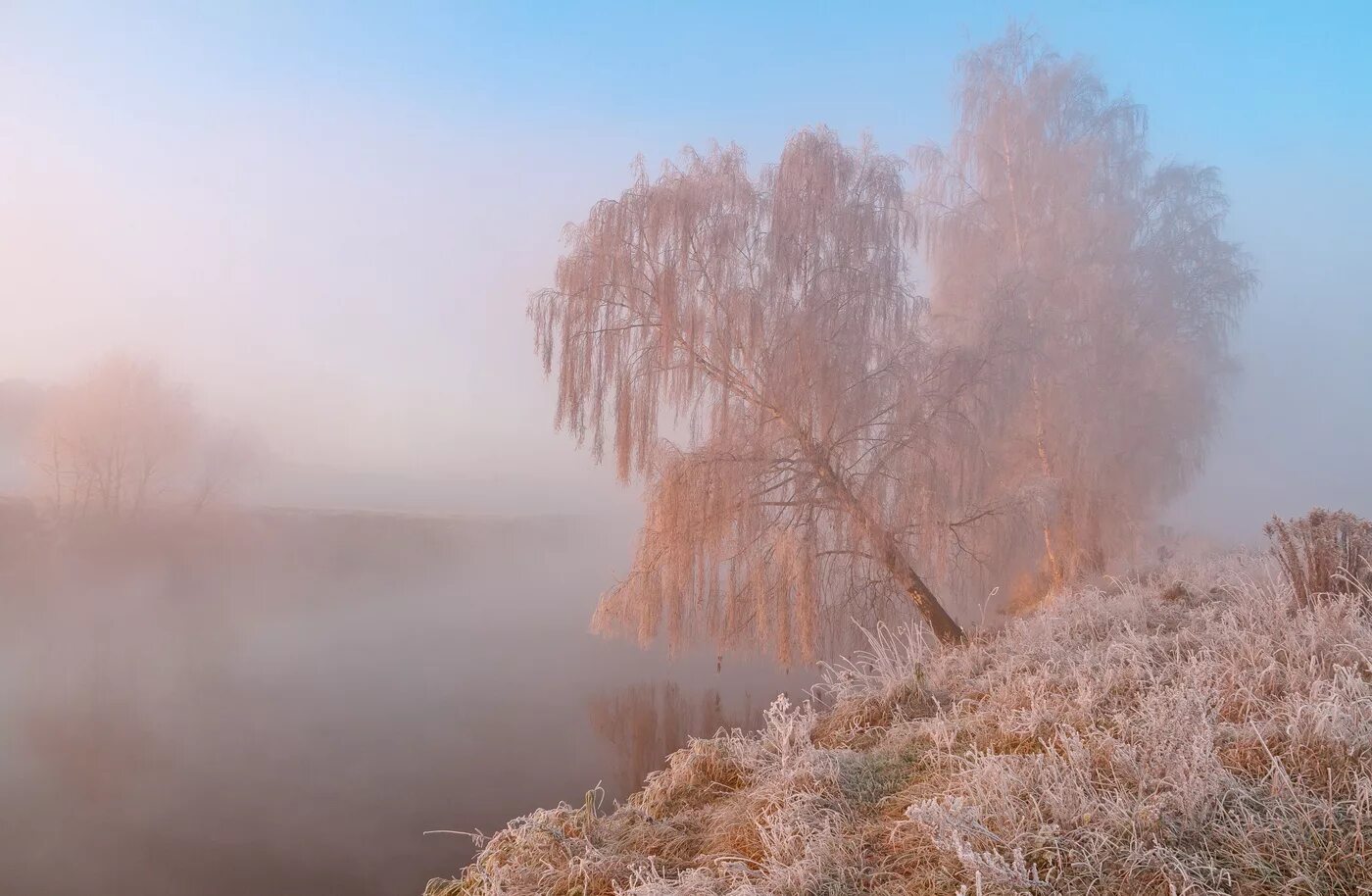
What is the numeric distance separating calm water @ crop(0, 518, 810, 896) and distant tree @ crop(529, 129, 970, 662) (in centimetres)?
152

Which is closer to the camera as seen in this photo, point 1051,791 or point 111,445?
point 1051,791

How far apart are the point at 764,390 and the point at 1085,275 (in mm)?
6805

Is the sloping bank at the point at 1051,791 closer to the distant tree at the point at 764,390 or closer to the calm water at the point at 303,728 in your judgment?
the calm water at the point at 303,728

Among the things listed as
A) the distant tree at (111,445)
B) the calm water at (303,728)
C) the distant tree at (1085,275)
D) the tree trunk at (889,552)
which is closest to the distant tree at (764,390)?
the tree trunk at (889,552)

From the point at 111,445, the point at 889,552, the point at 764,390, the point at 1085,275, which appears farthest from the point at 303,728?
the point at 111,445

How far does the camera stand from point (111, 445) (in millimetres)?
22281

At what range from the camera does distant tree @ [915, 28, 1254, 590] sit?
10.8 m

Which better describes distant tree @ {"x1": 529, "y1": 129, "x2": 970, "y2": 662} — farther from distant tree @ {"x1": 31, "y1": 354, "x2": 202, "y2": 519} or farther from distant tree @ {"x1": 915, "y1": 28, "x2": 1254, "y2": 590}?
distant tree @ {"x1": 31, "y1": 354, "x2": 202, "y2": 519}

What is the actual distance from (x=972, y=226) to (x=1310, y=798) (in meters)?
11.2

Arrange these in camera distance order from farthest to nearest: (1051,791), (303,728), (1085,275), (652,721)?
1. (1085,275)
2. (652,721)
3. (303,728)
4. (1051,791)

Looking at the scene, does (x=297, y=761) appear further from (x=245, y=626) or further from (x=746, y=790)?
(x=245, y=626)

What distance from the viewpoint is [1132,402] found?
1128cm

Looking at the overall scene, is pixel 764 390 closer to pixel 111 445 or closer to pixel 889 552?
pixel 889 552

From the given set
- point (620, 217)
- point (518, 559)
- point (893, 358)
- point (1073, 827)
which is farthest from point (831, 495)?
point (518, 559)
